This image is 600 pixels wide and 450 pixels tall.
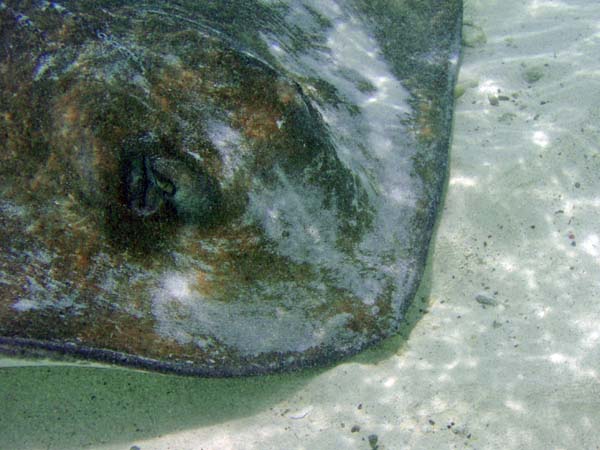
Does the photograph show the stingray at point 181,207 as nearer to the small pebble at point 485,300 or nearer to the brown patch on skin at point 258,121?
the brown patch on skin at point 258,121

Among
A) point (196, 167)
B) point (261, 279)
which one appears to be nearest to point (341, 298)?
point (261, 279)

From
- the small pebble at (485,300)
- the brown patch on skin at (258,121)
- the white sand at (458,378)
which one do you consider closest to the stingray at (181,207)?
the brown patch on skin at (258,121)

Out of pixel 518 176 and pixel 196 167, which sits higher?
pixel 196 167

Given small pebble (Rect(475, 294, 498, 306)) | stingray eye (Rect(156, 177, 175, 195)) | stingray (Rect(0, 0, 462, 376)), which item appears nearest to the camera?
stingray (Rect(0, 0, 462, 376))

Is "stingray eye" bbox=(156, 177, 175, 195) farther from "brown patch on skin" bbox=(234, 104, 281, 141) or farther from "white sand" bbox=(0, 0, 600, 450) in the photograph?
"white sand" bbox=(0, 0, 600, 450)

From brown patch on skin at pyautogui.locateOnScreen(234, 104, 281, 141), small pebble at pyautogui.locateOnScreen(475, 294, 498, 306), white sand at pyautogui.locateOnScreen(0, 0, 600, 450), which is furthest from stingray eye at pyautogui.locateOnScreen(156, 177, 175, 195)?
small pebble at pyautogui.locateOnScreen(475, 294, 498, 306)

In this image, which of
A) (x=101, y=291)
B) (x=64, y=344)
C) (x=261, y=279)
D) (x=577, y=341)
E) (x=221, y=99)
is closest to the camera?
(x=64, y=344)

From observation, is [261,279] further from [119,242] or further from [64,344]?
[64,344]
